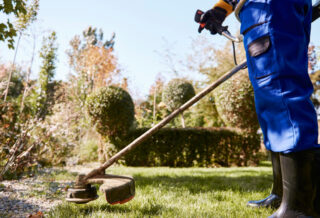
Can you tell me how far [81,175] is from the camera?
1749 millimetres

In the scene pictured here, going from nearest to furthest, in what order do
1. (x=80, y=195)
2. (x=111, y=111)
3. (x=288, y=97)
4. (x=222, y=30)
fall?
1. (x=288, y=97)
2. (x=80, y=195)
3. (x=222, y=30)
4. (x=111, y=111)

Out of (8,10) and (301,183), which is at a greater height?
(8,10)

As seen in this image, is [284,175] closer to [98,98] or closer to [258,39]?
[258,39]

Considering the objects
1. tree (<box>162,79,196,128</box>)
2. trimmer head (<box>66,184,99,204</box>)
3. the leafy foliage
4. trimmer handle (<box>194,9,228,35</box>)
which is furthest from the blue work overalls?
tree (<box>162,79,196,128</box>)

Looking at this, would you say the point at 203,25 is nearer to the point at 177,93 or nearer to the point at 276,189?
the point at 276,189

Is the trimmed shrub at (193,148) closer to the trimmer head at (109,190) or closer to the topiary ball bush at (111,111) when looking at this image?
the topiary ball bush at (111,111)

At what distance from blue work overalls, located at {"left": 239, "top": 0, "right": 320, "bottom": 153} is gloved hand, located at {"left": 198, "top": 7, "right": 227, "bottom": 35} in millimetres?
739

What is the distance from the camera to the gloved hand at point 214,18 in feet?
6.84

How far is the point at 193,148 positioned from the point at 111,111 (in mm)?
2538

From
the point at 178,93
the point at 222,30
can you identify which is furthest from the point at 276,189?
the point at 178,93

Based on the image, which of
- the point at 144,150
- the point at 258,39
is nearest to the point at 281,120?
the point at 258,39

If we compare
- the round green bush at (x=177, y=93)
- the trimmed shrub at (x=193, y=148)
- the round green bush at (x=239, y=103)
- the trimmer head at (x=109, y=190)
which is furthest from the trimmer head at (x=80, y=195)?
the round green bush at (x=177, y=93)

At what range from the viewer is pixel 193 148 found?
7.08 meters

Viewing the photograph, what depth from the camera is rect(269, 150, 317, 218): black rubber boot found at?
1.23 m
